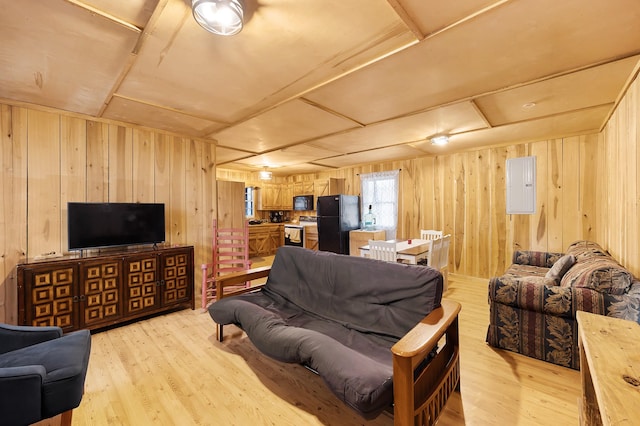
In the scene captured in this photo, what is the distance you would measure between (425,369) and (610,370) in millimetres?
745

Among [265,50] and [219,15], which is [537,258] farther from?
[219,15]

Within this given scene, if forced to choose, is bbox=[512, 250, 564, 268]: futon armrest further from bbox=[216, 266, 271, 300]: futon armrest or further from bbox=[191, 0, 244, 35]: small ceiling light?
bbox=[191, 0, 244, 35]: small ceiling light

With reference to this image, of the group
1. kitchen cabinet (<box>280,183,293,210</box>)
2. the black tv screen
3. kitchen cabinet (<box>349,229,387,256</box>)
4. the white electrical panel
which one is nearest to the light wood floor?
the black tv screen

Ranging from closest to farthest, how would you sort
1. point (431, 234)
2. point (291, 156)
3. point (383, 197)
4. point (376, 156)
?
point (431, 234) < point (291, 156) < point (376, 156) < point (383, 197)

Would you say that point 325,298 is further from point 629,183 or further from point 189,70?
point 629,183

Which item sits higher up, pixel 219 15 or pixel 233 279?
pixel 219 15

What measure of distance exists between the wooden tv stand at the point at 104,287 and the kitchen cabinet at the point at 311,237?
3.63 m

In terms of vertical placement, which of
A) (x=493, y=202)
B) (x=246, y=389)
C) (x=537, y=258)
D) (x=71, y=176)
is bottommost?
(x=246, y=389)

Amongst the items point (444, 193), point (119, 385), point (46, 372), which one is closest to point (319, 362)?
point (46, 372)

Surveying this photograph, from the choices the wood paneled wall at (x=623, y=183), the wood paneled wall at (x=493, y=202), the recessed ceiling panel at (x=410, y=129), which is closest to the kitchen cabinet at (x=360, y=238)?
→ the wood paneled wall at (x=493, y=202)

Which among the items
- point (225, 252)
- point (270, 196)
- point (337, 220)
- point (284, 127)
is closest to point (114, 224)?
point (225, 252)

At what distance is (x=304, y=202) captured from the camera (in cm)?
725

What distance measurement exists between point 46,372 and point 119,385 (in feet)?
2.55

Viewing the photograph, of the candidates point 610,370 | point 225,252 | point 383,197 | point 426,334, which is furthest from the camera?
point 383,197
